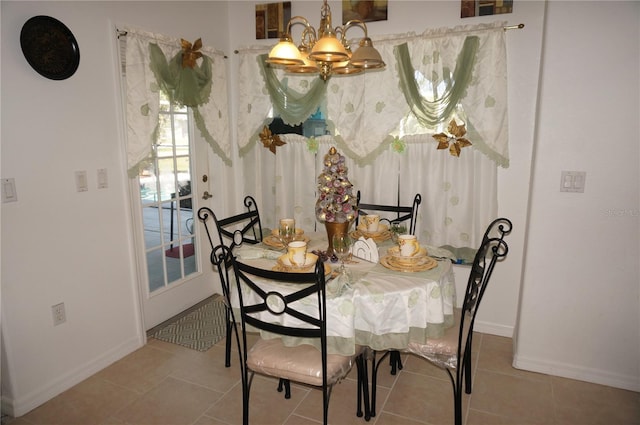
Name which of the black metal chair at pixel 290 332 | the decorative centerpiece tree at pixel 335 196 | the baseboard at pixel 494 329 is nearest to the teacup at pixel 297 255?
the black metal chair at pixel 290 332

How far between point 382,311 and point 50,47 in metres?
2.17

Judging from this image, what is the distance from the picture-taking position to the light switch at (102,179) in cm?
257

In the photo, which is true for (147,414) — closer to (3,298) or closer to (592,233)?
(3,298)

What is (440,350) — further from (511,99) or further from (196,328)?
(196,328)

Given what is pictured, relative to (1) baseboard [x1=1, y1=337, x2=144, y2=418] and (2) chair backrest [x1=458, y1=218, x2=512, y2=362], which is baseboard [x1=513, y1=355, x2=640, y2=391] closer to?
(2) chair backrest [x1=458, y1=218, x2=512, y2=362]

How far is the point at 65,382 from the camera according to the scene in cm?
246

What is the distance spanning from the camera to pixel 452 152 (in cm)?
298

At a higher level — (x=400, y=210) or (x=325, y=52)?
(x=325, y=52)

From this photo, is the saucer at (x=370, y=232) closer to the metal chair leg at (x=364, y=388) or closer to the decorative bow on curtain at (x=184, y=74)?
the metal chair leg at (x=364, y=388)

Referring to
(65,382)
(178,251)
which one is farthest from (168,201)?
(65,382)

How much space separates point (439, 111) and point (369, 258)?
134cm

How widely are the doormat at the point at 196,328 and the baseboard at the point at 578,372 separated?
2064 millimetres

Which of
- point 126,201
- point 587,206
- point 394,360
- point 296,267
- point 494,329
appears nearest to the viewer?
point 296,267

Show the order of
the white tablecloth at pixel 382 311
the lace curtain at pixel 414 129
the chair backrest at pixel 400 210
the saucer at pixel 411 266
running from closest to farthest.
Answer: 1. the white tablecloth at pixel 382 311
2. the saucer at pixel 411 266
3. the lace curtain at pixel 414 129
4. the chair backrest at pixel 400 210
